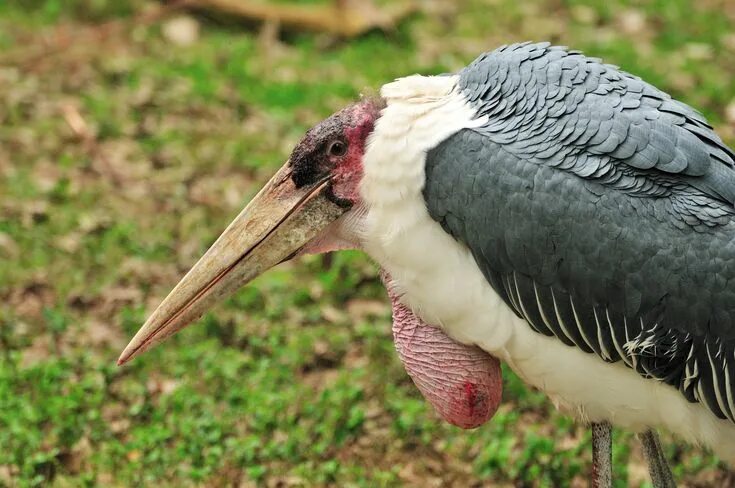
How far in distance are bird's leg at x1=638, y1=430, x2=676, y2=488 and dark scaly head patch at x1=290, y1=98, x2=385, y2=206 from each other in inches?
54.6

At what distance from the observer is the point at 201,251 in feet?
18.9

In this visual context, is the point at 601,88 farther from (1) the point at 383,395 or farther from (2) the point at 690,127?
(1) the point at 383,395

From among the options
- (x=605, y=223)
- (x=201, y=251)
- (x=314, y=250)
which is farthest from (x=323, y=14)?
(x=605, y=223)

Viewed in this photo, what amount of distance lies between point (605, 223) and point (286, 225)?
108cm

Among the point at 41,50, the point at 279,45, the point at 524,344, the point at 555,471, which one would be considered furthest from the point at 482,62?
the point at 41,50

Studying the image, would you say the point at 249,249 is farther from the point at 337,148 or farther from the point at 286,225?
the point at 337,148

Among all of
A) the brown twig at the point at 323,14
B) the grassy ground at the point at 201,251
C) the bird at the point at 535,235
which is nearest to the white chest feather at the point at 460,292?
the bird at the point at 535,235

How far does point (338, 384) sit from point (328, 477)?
57cm

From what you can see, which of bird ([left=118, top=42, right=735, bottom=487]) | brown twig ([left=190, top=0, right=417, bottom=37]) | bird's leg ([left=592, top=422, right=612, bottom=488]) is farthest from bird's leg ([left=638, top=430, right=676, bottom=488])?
brown twig ([left=190, top=0, right=417, bottom=37])

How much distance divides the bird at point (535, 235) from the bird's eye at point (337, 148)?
13 mm

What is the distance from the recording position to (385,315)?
535 cm

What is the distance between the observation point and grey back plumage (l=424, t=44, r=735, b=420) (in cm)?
312

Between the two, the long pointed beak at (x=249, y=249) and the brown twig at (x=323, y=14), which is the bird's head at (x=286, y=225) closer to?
the long pointed beak at (x=249, y=249)

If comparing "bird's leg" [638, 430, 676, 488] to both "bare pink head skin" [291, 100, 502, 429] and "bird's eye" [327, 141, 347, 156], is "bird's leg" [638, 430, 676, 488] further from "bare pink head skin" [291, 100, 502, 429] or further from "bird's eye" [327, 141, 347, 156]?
"bird's eye" [327, 141, 347, 156]
